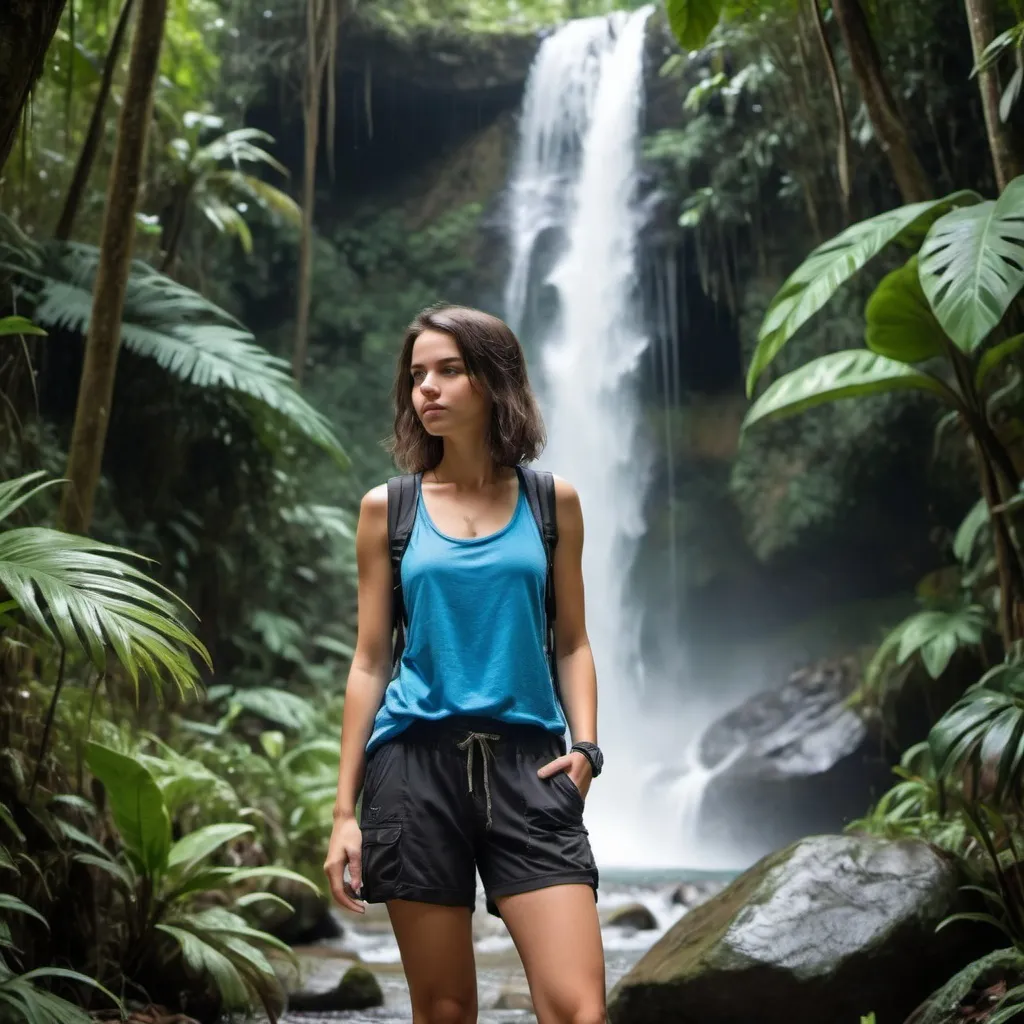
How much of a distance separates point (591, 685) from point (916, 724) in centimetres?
809

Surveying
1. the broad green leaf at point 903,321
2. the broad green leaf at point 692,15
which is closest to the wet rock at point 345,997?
the broad green leaf at point 903,321

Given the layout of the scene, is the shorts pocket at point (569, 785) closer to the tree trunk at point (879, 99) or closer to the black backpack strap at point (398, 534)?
the black backpack strap at point (398, 534)

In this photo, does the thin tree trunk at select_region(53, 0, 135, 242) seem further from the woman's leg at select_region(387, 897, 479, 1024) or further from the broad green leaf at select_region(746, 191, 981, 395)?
the woman's leg at select_region(387, 897, 479, 1024)

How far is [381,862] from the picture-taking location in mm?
2129

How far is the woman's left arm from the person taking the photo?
92.2 inches

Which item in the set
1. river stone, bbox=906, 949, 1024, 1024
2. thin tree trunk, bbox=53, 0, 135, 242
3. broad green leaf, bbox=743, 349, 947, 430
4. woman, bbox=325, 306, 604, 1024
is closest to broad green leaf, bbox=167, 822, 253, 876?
river stone, bbox=906, 949, 1024, 1024

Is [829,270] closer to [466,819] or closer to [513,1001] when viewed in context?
[513,1001]

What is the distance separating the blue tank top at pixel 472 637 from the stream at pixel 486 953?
2.81 m

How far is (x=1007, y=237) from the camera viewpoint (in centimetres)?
417

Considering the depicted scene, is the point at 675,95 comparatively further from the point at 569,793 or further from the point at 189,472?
the point at 569,793

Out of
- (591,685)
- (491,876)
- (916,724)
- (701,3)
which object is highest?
(701,3)

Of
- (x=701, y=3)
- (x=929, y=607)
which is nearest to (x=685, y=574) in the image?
(x=929, y=607)

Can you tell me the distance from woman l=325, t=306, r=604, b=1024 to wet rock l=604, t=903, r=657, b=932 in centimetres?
505

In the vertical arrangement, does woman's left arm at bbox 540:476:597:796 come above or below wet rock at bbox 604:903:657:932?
above
